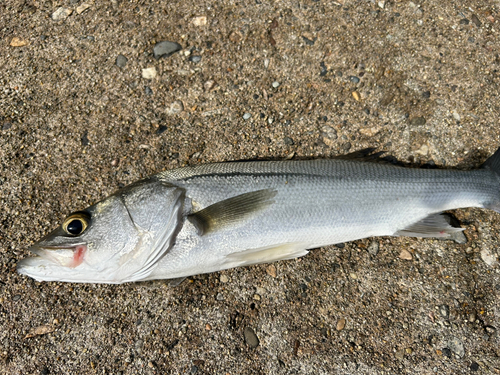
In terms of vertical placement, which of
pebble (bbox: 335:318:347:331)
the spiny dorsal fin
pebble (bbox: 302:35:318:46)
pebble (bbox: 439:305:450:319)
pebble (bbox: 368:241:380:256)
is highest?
pebble (bbox: 302:35:318:46)

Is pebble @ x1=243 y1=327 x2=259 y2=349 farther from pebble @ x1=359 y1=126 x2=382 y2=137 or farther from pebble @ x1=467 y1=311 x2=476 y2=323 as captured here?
pebble @ x1=359 y1=126 x2=382 y2=137

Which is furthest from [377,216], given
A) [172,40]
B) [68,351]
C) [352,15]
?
[68,351]

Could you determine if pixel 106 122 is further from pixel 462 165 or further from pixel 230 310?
pixel 462 165

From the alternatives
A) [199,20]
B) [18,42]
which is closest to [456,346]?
[199,20]

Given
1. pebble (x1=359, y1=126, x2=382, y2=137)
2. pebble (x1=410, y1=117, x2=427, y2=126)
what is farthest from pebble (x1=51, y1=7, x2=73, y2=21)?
pebble (x1=410, y1=117, x2=427, y2=126)

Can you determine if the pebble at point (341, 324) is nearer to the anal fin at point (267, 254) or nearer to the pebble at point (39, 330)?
the anal fin at point (267, 254)
